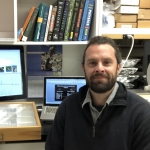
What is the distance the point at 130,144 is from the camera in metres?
1.17

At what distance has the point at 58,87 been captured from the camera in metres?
1.86

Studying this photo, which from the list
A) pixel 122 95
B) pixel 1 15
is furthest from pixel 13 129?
pixel 1 15

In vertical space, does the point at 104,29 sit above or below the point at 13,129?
above

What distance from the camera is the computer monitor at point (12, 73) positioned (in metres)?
1.82

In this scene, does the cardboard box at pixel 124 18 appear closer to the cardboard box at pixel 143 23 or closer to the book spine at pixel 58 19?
the cardboard box at pixel 143 23

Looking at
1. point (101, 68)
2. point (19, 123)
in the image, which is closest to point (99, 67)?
point (101, 68)

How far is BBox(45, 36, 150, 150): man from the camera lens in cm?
116

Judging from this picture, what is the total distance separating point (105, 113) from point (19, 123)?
1.73 ft

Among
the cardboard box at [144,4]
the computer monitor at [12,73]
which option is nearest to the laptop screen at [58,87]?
the computer monitor at [12,73]

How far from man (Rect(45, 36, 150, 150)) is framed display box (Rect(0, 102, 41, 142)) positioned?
0.18 metres

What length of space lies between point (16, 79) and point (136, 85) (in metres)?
0.91

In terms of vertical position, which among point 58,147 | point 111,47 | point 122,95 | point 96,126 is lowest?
point 58,147

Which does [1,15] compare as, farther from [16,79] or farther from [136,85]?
[136,85]

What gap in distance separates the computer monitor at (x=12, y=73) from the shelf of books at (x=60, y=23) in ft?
0.32
